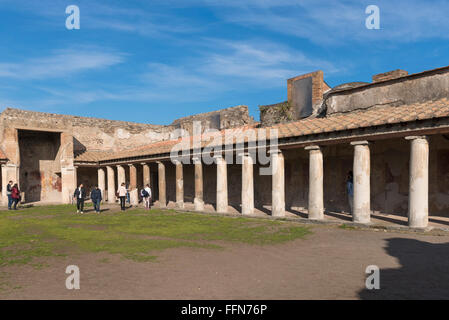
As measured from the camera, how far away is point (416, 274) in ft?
17.7

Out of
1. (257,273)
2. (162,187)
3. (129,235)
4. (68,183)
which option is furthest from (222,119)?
(257,273)

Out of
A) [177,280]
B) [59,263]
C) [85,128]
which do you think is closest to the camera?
[177,280]

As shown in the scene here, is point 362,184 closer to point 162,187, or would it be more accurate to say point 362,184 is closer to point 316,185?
point 316,185

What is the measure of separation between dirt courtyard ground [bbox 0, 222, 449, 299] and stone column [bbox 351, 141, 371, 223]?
239cm

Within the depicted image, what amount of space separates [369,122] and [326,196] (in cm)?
518

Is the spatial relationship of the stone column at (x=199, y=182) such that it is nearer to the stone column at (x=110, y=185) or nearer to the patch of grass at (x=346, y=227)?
the patch of grass at (x=346, y=227)

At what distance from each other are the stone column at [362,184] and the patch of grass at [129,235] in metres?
1.72

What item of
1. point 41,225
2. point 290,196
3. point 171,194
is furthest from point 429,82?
point 171,194

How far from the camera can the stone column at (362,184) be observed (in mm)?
10555

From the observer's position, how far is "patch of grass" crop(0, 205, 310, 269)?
7.54 m

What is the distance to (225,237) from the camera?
30.6ft

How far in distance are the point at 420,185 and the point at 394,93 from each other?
538 cm

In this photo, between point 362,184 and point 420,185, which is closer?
point 420,185
